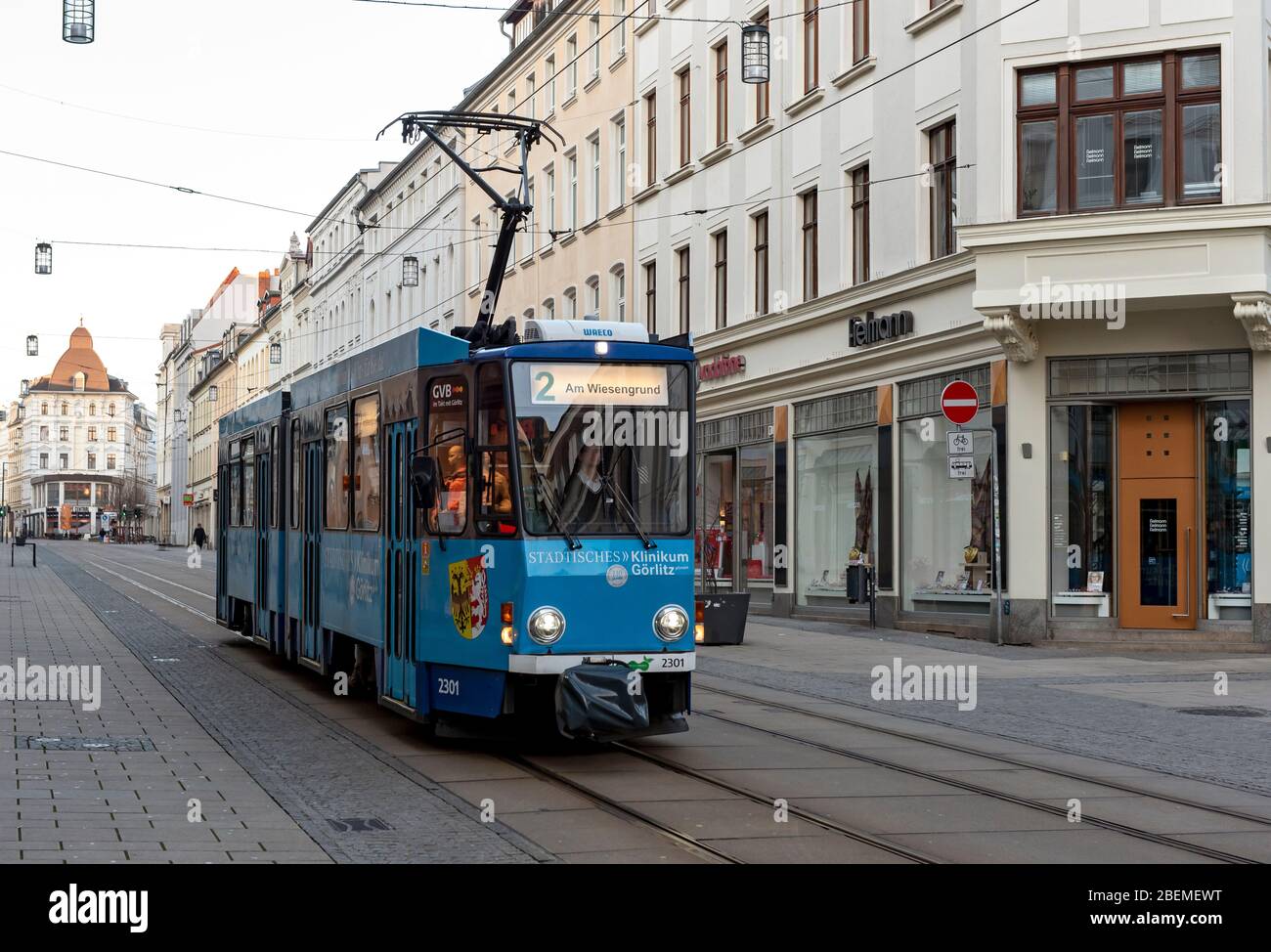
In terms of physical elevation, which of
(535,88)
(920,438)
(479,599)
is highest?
(535,88)

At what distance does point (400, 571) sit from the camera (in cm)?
1271

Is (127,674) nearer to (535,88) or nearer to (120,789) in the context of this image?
(120,789)

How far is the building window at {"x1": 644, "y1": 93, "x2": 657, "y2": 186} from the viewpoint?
3841cm

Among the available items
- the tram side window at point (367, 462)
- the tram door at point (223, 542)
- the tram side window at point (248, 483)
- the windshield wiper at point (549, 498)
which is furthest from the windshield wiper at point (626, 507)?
the tram door at point (223, 542)

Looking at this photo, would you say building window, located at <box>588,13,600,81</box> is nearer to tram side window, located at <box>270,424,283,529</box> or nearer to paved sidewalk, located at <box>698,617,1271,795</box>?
paved sidewalk, located at <box>698,617,1271,795</box>

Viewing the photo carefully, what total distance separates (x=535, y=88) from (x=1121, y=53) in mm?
27897

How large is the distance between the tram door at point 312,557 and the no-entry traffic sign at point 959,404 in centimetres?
921

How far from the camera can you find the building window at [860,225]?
28.1 meters

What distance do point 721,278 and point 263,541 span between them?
17.5 metres

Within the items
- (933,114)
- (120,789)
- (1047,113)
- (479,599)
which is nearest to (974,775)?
(479,599)

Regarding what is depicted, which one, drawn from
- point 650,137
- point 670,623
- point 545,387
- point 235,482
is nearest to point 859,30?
point 650,137

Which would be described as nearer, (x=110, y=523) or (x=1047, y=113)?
(x=1047, y=113)

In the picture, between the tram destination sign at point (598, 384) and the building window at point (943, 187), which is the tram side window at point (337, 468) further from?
the building window at point (943, 187)
